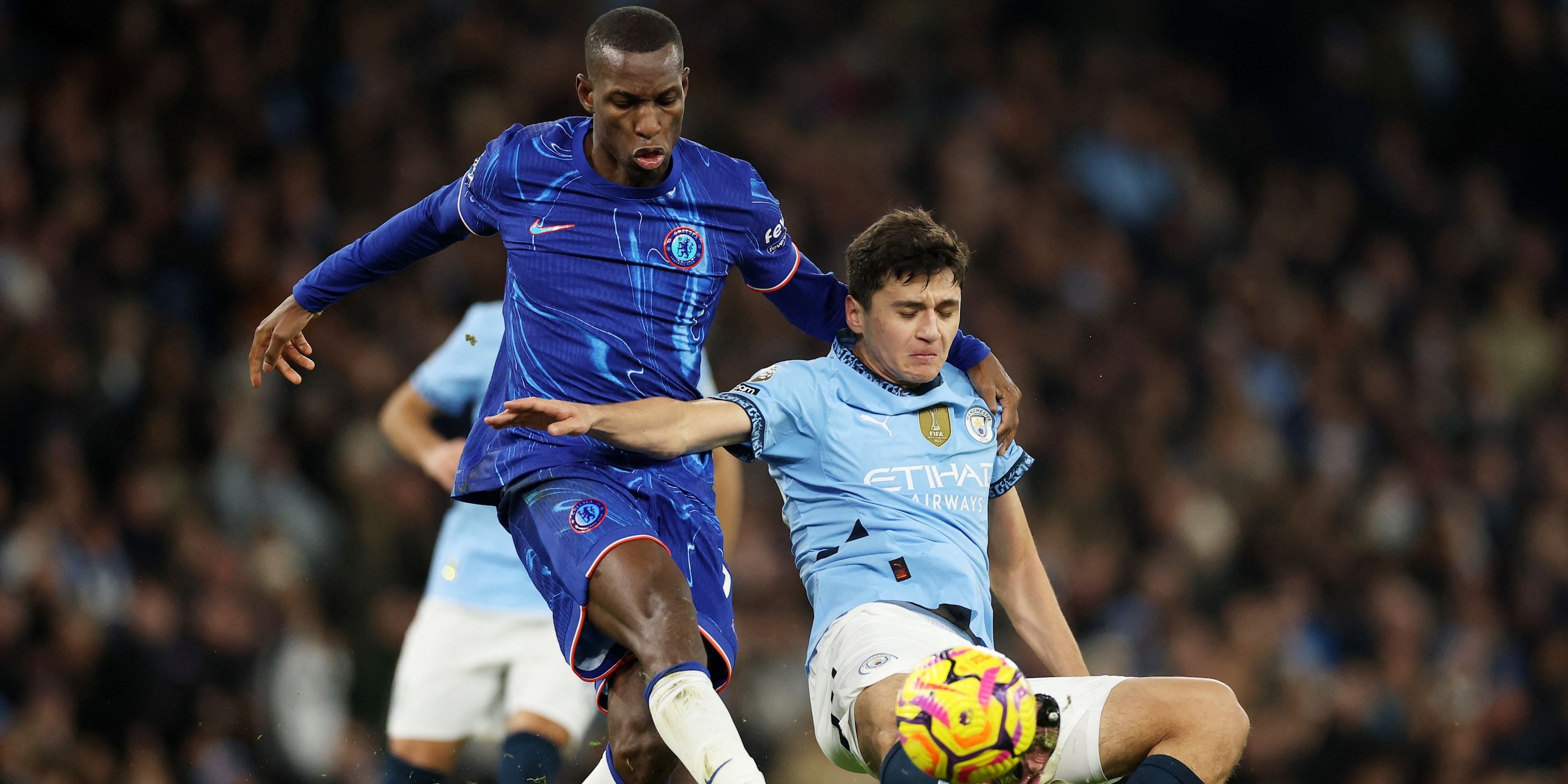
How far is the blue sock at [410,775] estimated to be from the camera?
5574 millimetres

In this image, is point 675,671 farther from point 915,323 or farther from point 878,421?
A: point 915,323

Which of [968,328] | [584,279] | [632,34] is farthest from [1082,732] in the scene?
[968,328]

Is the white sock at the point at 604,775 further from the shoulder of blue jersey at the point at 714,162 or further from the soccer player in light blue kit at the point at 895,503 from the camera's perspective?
the shoulder of blue jersey at the point at 714,162

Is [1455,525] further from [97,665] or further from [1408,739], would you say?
[97,665]

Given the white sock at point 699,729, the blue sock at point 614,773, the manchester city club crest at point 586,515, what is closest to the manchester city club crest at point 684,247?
the manchester city club crest at point 586,515

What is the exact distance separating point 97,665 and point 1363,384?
314 inches

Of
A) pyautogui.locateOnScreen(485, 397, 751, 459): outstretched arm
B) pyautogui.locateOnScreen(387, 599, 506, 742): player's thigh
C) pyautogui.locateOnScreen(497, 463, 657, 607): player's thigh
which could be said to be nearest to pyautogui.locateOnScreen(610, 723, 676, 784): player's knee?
pyautogui.locateOnScreen(497, 463, 657, 607): player's thigh

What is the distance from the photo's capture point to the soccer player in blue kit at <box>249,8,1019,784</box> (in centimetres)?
377

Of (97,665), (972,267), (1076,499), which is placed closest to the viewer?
(97,665)

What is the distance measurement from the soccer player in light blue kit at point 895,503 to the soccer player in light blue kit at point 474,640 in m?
1.29

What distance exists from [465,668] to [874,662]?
2.31 meters

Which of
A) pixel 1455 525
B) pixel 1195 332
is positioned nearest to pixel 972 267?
pixel 1195 332

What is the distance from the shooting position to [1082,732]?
3729 millimetres

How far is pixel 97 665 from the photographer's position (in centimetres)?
759
